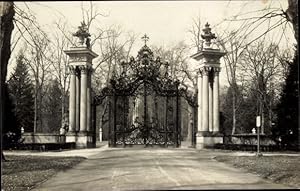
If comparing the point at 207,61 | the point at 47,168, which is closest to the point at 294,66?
the point at 207,61

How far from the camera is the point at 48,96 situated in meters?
50.4

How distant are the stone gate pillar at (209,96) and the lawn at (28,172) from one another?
909cm

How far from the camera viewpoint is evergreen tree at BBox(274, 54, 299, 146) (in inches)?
725

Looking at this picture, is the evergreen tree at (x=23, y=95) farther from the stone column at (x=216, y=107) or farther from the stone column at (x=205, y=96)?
the stone column at (x=216, y=107)

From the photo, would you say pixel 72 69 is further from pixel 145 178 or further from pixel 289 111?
pixel 145 178

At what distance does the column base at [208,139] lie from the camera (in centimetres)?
2278

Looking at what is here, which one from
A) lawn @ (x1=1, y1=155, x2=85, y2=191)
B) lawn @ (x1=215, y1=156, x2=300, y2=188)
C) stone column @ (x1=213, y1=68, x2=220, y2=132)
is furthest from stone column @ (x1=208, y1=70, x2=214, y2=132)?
lawn @ (x1=1, y1=155, x2=85, y2=191)

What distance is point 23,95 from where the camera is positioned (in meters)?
44.5

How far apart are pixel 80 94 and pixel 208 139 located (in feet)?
22.1

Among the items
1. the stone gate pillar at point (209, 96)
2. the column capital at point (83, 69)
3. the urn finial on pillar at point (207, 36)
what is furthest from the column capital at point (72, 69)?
the urn finial on pillar at point (207, 36)

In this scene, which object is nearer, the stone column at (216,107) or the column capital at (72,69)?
the stone column at (216,107)

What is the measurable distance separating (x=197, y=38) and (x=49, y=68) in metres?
14.9

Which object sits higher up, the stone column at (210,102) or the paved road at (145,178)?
the stone column at (210,102)

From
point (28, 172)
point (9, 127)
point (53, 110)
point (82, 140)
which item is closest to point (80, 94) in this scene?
point (82, 140)
